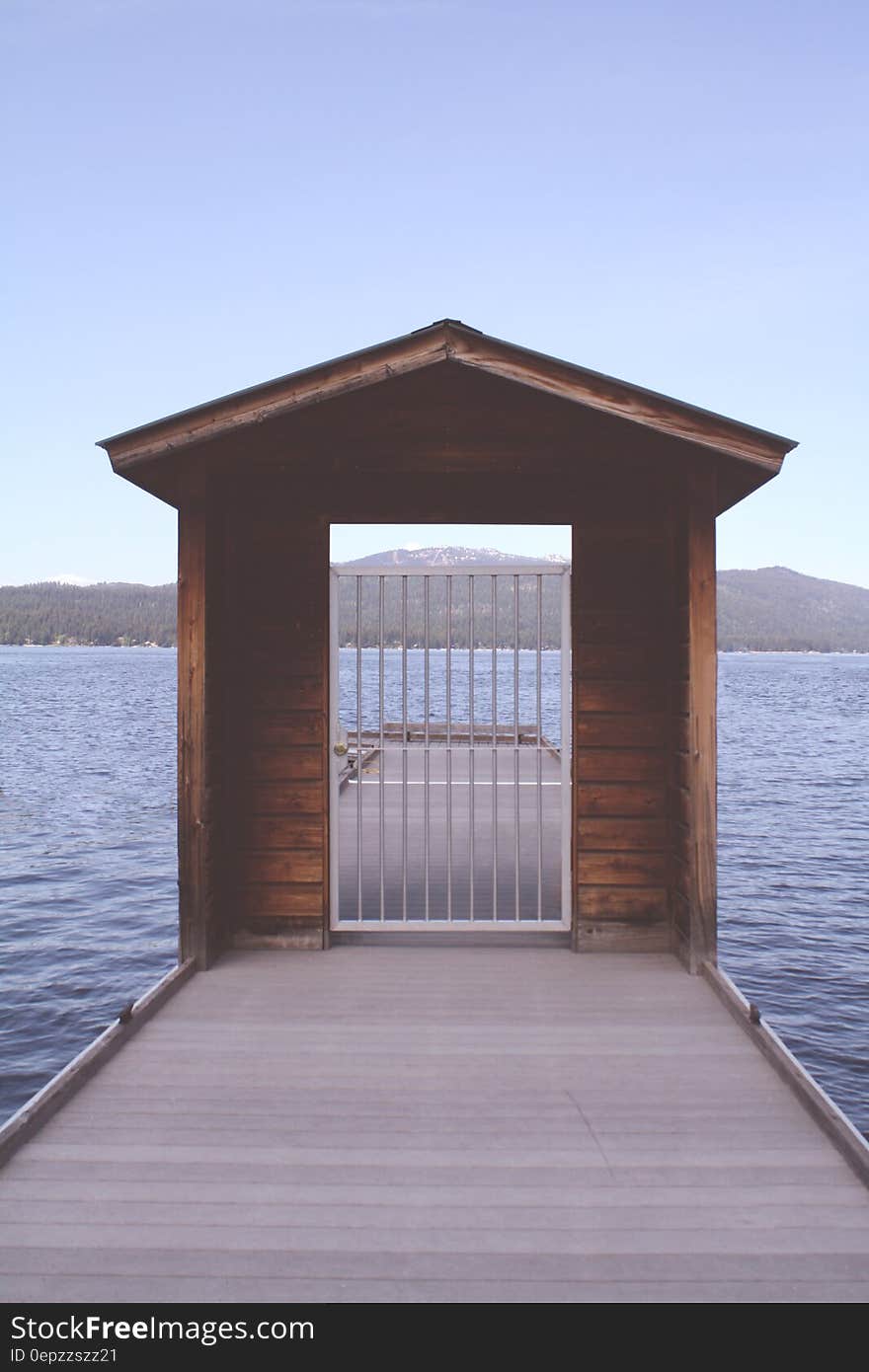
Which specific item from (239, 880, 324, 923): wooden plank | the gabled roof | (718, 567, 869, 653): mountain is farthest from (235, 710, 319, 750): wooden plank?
(718, 567, 869, 653): mountain

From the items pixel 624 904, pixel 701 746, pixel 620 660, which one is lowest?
pixel 624 904

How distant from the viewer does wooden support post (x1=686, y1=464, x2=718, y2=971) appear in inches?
189

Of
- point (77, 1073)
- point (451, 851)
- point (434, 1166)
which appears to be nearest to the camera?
point (434, 1166)

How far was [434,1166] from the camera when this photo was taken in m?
2.93

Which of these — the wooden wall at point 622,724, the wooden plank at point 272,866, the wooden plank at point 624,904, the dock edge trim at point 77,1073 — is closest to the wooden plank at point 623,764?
the wooden wall at point 622,724

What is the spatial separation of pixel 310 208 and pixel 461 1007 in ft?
117

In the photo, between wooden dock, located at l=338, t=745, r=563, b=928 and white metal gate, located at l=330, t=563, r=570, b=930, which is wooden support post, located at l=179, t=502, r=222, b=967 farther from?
wooden dock, located at l=338, t=745, r=563, b=928

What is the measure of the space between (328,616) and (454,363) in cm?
151

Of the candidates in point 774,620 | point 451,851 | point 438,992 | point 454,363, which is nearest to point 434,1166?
point 438,992

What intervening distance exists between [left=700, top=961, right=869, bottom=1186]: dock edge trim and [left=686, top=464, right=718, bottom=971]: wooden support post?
0.28 metres

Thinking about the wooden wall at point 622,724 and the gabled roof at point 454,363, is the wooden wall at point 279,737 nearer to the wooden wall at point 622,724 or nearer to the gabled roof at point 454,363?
the gabled roof at point 454,363

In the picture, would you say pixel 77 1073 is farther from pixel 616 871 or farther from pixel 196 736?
pixel 616 871

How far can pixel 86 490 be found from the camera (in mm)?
78062
